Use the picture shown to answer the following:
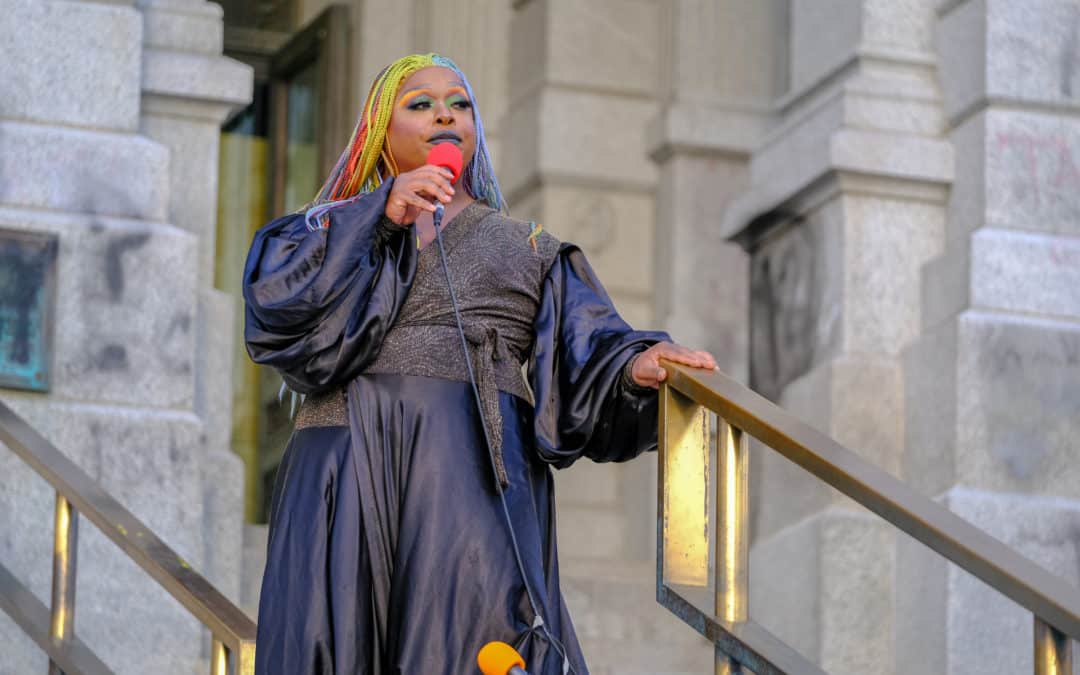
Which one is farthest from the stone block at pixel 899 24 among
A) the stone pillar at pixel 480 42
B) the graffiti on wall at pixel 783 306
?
the stone pillar at pixel 480 42

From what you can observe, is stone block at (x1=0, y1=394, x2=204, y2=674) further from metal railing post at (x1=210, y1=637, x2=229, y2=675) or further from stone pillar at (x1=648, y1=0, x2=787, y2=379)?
stone pillar at (x1=648, y1=0, x2=787, y2=379)

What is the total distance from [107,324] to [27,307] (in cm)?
22

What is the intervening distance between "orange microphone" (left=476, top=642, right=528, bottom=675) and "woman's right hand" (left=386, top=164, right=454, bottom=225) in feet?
2.73

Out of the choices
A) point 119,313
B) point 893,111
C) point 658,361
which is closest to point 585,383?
point 658,361

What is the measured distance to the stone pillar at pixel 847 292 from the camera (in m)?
6.74

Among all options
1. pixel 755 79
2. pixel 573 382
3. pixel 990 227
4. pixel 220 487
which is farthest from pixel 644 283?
pixel 573 382

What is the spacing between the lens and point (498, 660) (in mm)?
3951

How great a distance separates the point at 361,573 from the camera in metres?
4.21

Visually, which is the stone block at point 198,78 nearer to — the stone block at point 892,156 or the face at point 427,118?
the stone block at point 892,156

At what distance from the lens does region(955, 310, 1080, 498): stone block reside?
6.60m

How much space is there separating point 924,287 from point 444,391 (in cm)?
297

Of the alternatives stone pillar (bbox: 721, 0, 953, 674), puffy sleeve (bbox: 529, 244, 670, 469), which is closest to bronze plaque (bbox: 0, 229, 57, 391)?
puffy sleeve (bbox: 529, 244, 670, 469)

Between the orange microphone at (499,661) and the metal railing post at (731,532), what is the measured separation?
0.37 meters

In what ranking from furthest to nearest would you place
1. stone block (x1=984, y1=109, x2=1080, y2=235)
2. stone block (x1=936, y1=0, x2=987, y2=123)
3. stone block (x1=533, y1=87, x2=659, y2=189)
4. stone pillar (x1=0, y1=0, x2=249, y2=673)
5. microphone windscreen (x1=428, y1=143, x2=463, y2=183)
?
stone block (x1=533, y1=87, x2=659, y2=189)
stone block (x1=936, y1=0, x2=987, y2=123)
stone block (x1=984, y1=109, x2=1080, y2=235)
stone pillar (x1=0, y1=0, x2=249, y2=673)
microphone windscreen (x1=428, y1=143, x2=463, y2=183)
